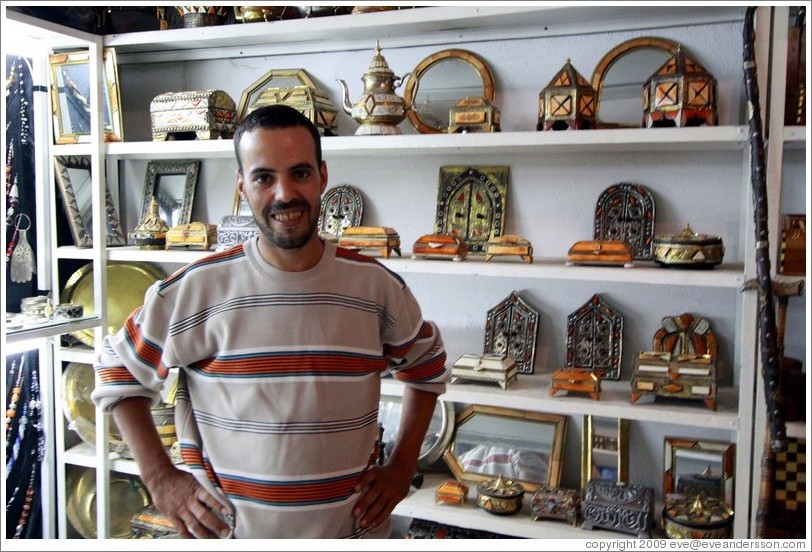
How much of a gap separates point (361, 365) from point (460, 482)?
3.05 ft

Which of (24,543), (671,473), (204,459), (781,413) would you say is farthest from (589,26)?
(24,543)

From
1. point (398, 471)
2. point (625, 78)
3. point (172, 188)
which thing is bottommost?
point (398, 471)

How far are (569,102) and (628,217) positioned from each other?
0.38 m

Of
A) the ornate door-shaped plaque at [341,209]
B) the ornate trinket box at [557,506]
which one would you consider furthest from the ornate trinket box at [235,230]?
the ornate trinket box at [557,506]

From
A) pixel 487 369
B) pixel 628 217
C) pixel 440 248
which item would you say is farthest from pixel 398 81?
pixel 487 369

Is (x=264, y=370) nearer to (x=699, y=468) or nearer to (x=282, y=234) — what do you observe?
(x=282, y=234)

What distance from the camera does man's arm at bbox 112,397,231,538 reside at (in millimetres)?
1219

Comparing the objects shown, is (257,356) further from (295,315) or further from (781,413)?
(781,413)

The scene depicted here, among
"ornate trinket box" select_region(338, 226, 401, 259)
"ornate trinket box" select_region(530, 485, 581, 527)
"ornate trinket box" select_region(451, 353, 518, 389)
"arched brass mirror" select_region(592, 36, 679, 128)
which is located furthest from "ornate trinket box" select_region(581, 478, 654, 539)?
"arched brass mirror" select_region(592, 36, 679, 128)

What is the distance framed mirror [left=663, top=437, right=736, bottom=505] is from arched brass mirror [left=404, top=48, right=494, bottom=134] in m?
1.12

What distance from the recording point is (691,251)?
1.69 meters

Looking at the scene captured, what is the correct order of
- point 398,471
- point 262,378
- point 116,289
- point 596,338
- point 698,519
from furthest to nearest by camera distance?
point 116,289 < point 596,338 < point 698,519 < point 398,471 < point 262,378

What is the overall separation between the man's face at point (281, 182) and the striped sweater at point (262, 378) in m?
0.07

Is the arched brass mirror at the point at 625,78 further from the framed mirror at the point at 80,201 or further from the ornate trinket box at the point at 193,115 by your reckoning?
the framed mirror at the point at 80,201
